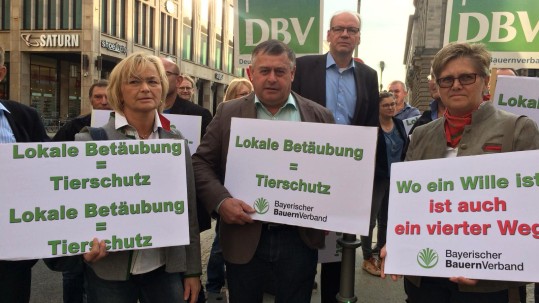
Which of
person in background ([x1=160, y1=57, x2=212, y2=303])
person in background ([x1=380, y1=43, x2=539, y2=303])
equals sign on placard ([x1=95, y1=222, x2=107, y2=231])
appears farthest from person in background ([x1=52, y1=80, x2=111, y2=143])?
person in background ([x1=380, y1=43, x2=539, y2=303])

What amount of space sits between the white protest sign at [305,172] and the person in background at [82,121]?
5.79 ft

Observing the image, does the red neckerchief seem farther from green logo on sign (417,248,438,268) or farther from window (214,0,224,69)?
window (214,0,224,69)

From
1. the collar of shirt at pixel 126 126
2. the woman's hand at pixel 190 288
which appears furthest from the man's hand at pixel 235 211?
the collar of shirt at pixel 126 126

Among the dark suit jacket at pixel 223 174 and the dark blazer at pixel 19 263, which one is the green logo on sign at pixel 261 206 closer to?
the dark suit jacket at pixel 223 174

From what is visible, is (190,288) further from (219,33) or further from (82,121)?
(219,33)

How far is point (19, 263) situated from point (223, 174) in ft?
3.85

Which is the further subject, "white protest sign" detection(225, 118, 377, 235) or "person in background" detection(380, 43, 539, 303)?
"white protest sign" detection(225, 118, 377, 235)

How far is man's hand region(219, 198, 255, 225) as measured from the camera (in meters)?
2.38

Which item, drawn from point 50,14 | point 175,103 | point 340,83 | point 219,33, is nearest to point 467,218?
point 340,83

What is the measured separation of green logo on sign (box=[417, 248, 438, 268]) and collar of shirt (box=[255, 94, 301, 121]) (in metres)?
1.03

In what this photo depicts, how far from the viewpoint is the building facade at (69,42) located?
2781cm

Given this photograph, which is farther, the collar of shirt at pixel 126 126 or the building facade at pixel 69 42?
the building facade at pixel 69 42

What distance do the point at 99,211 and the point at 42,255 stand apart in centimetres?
31

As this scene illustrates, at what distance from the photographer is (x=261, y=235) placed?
2.50 meters
